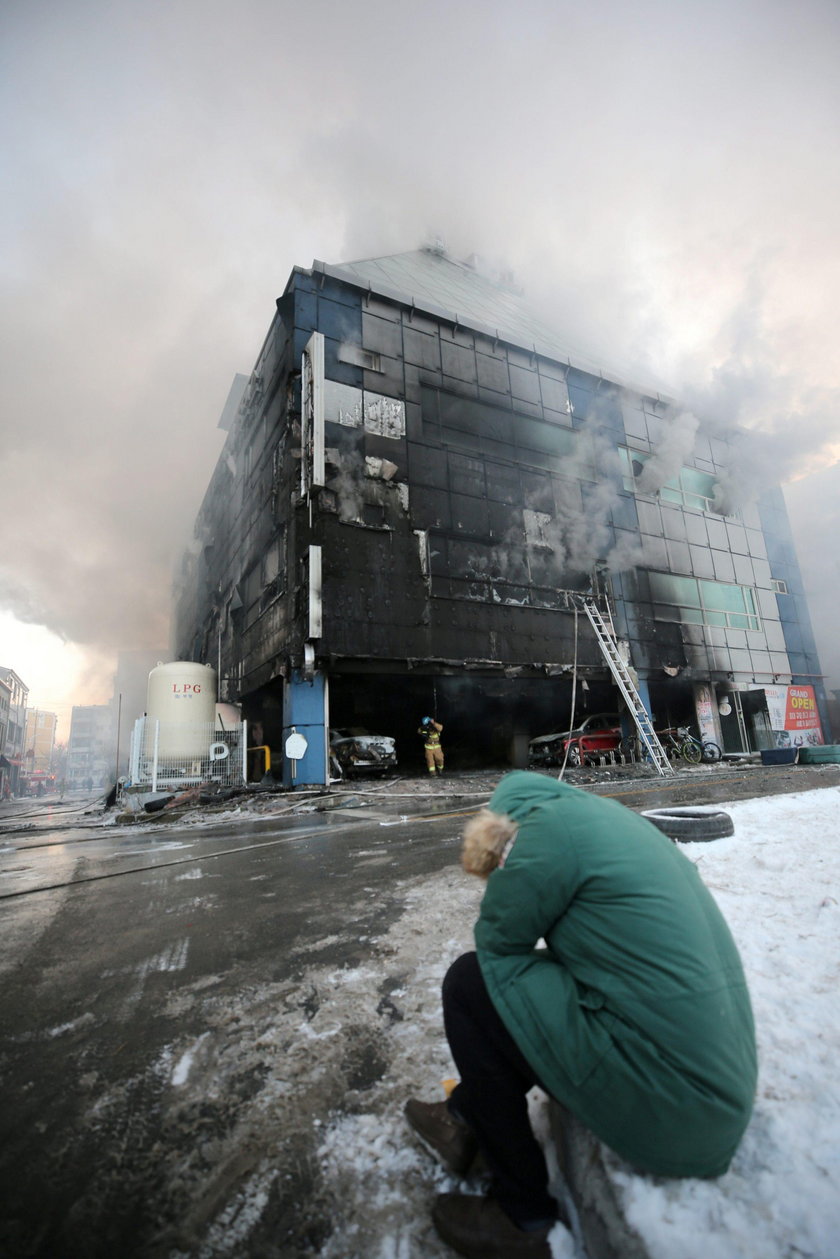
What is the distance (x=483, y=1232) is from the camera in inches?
48.8

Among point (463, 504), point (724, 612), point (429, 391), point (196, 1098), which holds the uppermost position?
point (429, 391)

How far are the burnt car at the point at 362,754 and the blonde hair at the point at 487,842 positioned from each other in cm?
1328

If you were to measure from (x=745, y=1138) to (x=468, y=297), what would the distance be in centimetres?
2486

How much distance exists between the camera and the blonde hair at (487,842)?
1.51 m

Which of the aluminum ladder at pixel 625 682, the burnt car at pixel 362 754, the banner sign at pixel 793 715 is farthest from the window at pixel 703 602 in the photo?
the burnt car at pixel 362 754

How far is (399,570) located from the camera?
15.5m

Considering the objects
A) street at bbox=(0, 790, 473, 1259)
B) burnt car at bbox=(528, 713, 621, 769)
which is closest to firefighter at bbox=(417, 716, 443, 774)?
burnt car at bbox=(528, 713, 621, 769)

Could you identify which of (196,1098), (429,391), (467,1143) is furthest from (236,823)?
(429,391)

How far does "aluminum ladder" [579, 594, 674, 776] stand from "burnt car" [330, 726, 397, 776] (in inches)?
280

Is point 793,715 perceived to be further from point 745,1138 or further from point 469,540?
point 745,1138

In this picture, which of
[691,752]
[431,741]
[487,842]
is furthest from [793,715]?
[487,842]

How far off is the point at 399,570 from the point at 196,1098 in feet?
46.4

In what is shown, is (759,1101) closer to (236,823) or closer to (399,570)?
(236,823)

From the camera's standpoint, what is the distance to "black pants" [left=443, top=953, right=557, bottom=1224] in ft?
4.29
